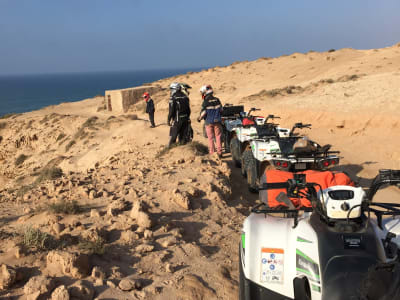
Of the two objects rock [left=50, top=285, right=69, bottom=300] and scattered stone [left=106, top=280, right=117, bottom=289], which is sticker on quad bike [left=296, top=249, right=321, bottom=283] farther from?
rock [left=50, top=285, right=69, bottom=300]

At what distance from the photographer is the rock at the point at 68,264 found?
3.65 metres

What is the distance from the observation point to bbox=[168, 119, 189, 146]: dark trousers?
31.4ft

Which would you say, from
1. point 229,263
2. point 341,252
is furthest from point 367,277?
point 229,263

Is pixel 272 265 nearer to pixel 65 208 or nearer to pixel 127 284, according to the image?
pixel 127 284

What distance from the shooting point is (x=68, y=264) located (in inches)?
144

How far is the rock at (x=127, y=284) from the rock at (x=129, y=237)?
867 millimetres

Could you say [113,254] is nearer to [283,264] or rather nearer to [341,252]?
[283,264]

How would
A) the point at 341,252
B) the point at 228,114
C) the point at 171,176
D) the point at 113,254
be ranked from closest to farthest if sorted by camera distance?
the point at 341,252 → the point at 113,254 → the point at 171,176 → the point at 228,114

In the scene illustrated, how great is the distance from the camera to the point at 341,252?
2.56 m

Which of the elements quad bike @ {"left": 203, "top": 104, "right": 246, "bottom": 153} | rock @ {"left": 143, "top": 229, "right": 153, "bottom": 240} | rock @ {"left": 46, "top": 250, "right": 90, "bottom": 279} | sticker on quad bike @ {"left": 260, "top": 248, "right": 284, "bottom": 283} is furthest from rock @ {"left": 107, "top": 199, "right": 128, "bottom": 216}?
quad bike @ {"left": 203, "top": 104, "right": 246, "bottom": 153}

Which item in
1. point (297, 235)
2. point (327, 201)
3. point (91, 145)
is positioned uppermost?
point (327, 201)

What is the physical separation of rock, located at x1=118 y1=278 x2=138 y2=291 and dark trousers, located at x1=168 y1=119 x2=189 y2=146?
615 centimetres

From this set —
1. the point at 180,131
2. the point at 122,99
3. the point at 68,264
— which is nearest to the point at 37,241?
the point at 68,264

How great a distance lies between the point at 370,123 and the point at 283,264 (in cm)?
1156
